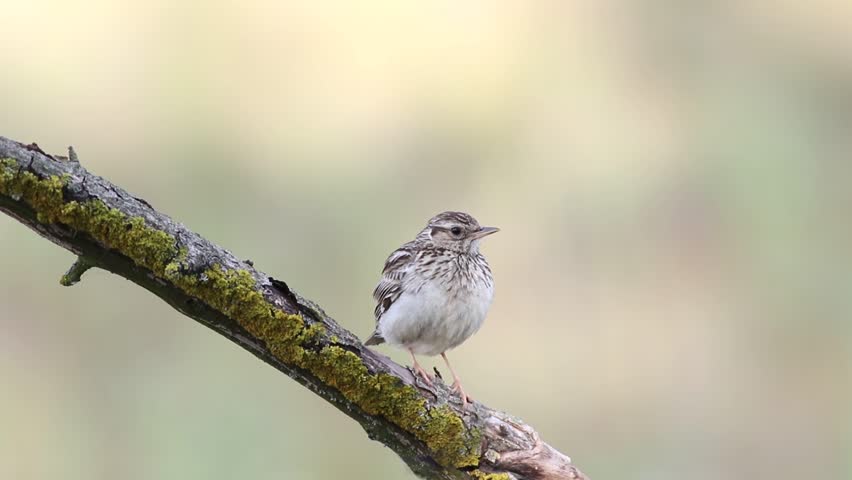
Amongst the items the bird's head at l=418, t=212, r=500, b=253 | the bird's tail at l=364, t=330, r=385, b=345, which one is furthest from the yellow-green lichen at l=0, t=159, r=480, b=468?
the bird's head at l=418, t=212, r=500, b=253

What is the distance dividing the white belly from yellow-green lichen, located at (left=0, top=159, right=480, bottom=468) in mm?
1258

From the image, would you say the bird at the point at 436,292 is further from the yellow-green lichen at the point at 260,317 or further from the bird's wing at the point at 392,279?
the yellow-green lichen at the point at 260,317

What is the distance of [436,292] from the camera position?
575cm

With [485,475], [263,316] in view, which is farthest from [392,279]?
[263,316]

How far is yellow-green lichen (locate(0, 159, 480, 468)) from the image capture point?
3375mm

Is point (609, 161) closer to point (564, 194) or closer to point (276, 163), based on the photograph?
point (564, 194)

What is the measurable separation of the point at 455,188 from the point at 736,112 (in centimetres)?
392

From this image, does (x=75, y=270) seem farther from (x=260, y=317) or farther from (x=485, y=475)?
(x=485, y=475)

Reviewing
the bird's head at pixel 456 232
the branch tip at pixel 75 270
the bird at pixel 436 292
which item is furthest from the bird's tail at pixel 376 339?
the branch tip at pixel 75 270

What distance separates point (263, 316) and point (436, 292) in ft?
6.62

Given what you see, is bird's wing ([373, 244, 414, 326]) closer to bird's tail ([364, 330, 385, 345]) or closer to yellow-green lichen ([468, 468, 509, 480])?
bird's tail ([364, 330, 385, 345])

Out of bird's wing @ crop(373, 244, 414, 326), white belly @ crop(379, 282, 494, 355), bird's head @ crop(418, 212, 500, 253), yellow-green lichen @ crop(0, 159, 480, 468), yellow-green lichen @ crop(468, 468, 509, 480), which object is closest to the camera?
yellow-green lichen @ crop(0, 159, 480, 468)

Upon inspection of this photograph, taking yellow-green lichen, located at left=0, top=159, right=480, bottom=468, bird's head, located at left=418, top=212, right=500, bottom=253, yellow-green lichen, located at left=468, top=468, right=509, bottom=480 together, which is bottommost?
yellow-green lichen, located at left=0, top=159, right=480, bottom=468

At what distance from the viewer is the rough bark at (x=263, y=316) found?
3.40m
